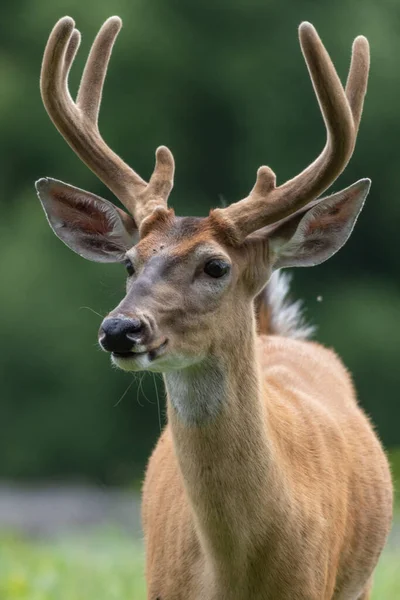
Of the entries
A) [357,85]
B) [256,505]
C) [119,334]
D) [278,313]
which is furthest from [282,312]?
[119,334]

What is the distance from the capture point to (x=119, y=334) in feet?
18.6

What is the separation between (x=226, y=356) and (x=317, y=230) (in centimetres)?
79

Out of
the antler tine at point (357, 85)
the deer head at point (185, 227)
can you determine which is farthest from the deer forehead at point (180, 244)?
the antler tine at point (357, 85)

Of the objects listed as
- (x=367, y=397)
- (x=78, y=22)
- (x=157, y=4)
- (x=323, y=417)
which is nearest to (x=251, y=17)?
(x=157, y=4)

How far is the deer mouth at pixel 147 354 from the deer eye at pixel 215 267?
433mm

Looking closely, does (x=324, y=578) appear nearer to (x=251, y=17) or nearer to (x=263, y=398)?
(x=263, y=398)

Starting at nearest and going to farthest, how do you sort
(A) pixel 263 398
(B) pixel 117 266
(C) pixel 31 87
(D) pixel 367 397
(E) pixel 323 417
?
(A) pixel 263 398 < (E) pixel 323 417 < (B) pixel 117 266 < (D) pixel 367 397 < (C) pixel 31 87

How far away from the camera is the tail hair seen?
8.98 metres

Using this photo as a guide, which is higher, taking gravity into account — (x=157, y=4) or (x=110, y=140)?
(x=157, y=4)

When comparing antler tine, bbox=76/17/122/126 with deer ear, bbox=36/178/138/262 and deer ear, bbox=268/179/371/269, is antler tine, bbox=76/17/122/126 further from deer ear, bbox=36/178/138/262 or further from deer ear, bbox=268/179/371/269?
deer ear, bbox=268/179/371/269

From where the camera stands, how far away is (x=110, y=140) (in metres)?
20.8

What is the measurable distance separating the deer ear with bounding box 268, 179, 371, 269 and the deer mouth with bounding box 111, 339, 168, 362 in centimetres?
92

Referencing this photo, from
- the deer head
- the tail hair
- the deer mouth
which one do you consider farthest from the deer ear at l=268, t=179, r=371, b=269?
the tail hair

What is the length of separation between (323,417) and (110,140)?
46.0 ft
